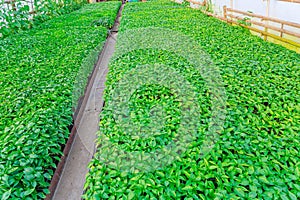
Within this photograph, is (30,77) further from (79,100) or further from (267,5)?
(267,5)

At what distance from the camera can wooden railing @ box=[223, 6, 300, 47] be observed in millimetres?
4452

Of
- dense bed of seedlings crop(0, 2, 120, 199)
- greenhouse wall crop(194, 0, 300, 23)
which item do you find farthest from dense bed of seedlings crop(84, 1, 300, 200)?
greenhouse wall crop(194, 0, 300, 23)

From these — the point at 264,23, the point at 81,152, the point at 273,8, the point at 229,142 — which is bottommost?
the point at 81,152

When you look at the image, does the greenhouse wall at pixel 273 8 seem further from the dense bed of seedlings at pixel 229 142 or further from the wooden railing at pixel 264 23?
the dense bed of seedlings at pixel 229 142

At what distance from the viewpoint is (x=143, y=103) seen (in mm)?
2711

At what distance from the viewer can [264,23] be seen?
17.5ft

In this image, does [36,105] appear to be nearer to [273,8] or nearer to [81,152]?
[81,152]

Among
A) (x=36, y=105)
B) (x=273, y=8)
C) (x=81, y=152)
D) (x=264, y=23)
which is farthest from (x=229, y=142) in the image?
(x=264, y=23)

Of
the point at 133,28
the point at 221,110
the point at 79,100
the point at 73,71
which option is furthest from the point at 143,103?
the point at 133,28

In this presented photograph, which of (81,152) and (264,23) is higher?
(264,23)

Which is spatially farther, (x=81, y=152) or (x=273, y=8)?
(x=273, y=8)

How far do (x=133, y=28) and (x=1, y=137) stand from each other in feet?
16.3

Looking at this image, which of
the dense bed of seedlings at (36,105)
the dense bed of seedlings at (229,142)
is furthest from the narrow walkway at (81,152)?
the dense bed of seedlings at (229,142)

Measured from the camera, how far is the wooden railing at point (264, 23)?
4452 millimetres
